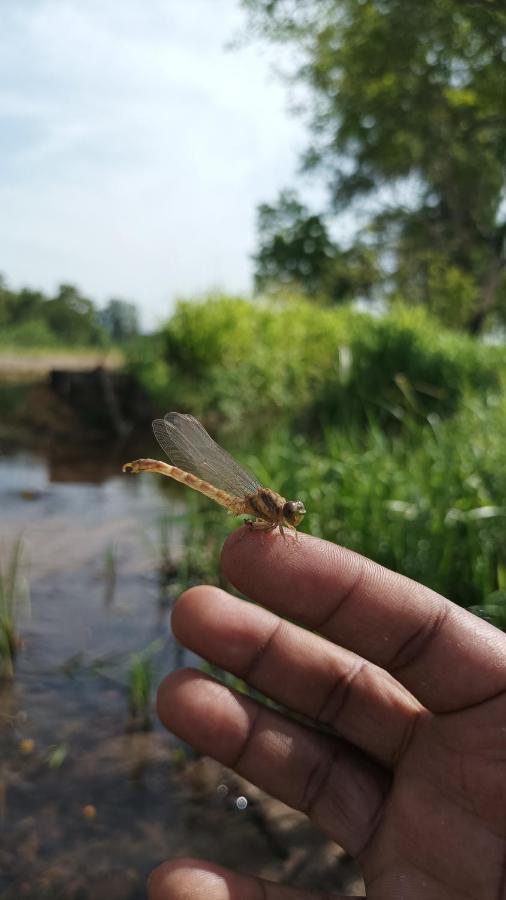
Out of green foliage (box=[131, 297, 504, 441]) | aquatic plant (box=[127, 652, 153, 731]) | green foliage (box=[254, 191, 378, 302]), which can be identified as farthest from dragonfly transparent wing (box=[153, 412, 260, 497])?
green foliage (box=[254, 191, 378, 302])

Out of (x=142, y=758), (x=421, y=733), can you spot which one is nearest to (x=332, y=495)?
(x=142, y=758)

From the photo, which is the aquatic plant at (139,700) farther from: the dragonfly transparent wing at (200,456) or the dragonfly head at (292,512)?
the dragonfly head at (292,512)

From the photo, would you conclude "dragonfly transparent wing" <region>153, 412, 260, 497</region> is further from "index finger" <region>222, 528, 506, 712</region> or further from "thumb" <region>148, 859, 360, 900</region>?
"thumb" <region>148, 859, 360, 900</region>

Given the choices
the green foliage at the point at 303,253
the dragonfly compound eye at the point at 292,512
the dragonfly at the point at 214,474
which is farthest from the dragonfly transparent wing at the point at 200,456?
the green foliage at the point at 303,253

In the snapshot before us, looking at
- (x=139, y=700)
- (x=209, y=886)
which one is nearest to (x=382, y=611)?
(x=209, y=886)

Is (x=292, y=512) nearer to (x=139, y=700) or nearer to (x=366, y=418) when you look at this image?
(x=139, y=700)

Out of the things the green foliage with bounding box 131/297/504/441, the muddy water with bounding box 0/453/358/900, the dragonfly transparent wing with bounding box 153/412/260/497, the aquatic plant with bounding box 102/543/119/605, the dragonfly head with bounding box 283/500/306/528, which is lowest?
the muddy water with bounding box 0/453/358/900

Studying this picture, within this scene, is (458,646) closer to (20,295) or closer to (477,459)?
(477,459)
